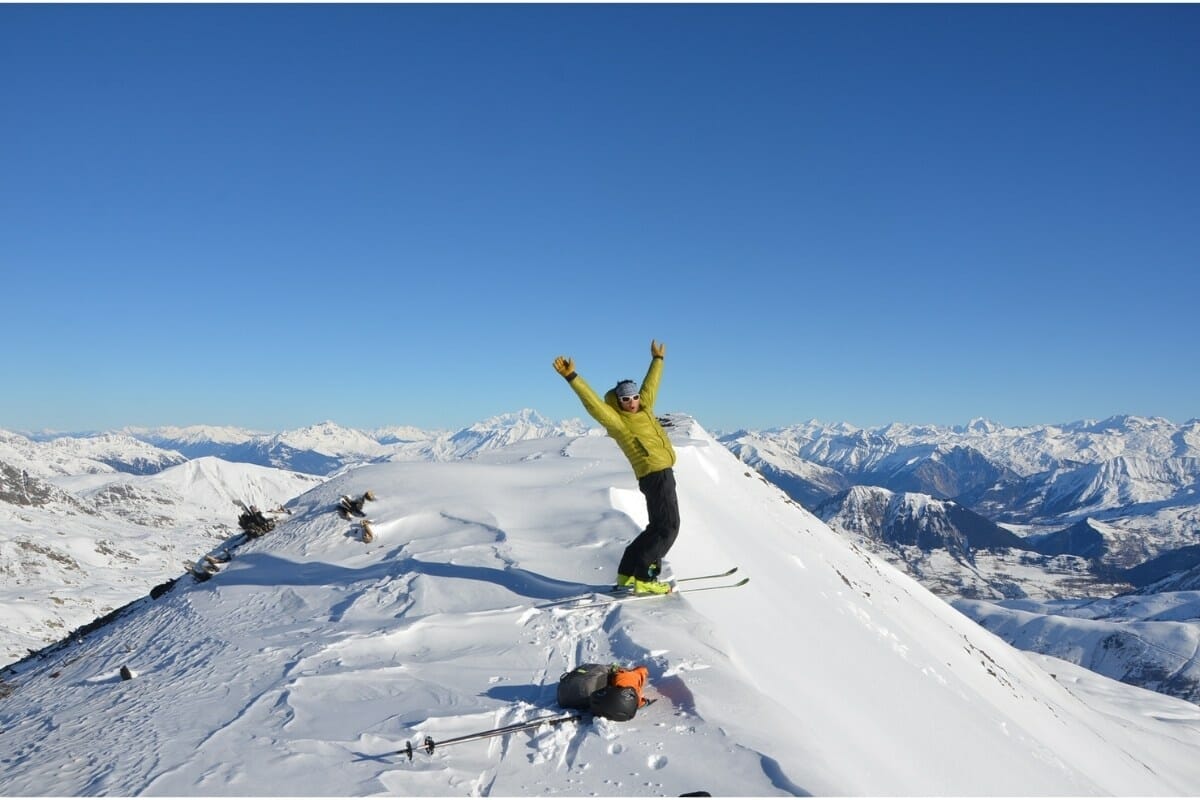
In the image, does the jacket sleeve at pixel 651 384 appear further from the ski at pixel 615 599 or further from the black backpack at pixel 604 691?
the black backpack at pixel 604 691

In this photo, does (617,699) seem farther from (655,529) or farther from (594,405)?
(594,405)

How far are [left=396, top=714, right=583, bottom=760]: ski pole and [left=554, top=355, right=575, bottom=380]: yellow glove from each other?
454cm

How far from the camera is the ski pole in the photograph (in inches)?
228

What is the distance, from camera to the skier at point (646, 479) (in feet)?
32.3

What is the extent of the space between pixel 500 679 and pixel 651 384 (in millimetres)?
5236

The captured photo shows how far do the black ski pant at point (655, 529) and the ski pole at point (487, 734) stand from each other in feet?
12.1

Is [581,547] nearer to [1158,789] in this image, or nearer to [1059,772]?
[1059,772]

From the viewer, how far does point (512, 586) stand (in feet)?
35.0

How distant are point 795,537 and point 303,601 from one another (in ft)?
55.2

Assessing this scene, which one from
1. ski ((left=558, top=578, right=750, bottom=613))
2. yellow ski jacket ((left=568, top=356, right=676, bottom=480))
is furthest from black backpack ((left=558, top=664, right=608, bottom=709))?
yellow ski jacket ((left=568, top=356, right=676, bottom=480))

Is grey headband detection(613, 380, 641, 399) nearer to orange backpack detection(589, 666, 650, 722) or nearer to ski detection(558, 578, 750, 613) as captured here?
ski detection(558, 578, 750, 613)

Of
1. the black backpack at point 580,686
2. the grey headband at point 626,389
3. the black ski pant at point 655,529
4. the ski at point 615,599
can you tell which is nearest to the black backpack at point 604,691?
the black backpack at point 580,686

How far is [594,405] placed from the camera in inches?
370

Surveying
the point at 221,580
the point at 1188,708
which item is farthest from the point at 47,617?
the point at 1188,708
